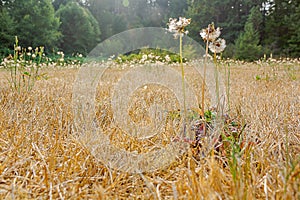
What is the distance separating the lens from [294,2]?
1550cm

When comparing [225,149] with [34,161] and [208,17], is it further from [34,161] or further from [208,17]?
[208,17]

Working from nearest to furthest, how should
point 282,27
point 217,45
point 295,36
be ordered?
point 217,45 < point 295,36 < point 282,27

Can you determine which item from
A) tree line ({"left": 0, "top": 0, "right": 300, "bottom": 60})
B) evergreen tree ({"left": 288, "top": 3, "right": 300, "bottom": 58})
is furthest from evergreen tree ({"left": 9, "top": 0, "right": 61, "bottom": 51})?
evergreen tree ({"left": 288, "top": 3, "right": 300, "bottom": 58})

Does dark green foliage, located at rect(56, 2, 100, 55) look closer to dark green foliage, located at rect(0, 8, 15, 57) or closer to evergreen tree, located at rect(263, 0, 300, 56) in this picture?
dark green foliage, located at rect(0, 8, 15, 57)

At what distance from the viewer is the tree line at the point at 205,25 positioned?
14344mm

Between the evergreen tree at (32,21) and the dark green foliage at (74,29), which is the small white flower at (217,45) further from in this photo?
the dark green foliage at (74,29)

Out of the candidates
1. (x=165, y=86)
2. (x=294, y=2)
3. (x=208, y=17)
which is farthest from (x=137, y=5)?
(x=165, y=86)

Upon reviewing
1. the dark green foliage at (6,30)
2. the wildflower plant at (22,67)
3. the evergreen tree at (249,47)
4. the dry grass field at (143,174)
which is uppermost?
the dark green foliage at (6,30)

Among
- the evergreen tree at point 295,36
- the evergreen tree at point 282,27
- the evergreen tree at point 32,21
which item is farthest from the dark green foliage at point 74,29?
the evergreen tree at point 295,36

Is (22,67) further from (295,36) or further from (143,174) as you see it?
(295,36)

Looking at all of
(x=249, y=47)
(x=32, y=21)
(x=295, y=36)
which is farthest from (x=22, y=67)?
(x=295, y=36)

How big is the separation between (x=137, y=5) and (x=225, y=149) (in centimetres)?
3065

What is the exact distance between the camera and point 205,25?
1839cm

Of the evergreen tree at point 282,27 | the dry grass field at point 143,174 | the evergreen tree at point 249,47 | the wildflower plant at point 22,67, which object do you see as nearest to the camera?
the dry grass field at point 143,174
